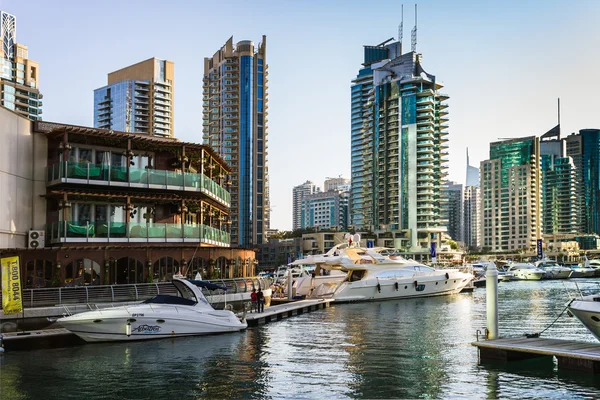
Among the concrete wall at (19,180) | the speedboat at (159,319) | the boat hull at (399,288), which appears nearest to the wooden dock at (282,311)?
the boat hull at (399,288)

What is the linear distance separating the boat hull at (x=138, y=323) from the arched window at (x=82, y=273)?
6.69m

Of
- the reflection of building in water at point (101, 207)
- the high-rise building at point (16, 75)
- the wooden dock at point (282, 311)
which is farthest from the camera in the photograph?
the high-rise building at point (16, 75)

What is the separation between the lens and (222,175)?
5700cm

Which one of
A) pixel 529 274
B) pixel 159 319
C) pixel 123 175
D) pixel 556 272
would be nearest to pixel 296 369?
pixel 159 319

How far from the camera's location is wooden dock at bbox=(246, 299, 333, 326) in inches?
1457

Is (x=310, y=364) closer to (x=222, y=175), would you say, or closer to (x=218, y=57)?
(x=222, y=175)

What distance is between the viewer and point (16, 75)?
162m

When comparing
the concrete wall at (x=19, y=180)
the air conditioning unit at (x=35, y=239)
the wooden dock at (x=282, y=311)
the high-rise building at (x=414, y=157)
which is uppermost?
the high-rise building at (x=414, y=157)

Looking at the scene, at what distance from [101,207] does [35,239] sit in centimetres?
513

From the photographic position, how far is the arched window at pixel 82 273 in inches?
1388

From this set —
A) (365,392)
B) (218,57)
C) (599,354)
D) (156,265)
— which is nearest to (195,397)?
(365,392)

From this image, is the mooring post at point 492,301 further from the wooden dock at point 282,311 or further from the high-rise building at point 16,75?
the high-rise building at point 16,75

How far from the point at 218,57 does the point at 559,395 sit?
17737 centimetres

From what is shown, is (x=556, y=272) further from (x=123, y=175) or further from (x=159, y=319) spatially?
(x=159, y=319)
